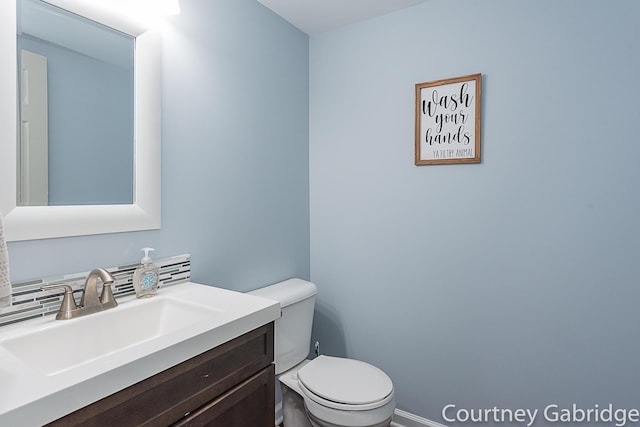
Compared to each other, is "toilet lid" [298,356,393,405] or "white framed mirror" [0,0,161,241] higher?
"white framed mirror" [0,0,161,241]

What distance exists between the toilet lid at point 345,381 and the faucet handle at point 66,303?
0.93 m

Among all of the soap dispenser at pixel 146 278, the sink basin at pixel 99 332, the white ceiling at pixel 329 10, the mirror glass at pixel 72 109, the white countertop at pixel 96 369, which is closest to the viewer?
the white countertop at pixel 96 369

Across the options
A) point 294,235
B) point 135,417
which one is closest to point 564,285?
point 294,235

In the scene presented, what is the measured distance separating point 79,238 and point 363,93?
1.51 metres

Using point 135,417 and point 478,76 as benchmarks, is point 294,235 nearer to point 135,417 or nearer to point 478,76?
point 478,76

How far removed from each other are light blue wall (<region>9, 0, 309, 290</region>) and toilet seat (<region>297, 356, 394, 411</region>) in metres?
0.51

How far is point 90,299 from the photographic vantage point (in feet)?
3.67

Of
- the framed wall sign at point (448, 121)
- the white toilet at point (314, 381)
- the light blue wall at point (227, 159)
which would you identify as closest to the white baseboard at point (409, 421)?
the white toilet at point (314, 381)

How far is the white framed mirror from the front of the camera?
39.3 inches

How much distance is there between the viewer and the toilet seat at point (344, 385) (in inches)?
55.9

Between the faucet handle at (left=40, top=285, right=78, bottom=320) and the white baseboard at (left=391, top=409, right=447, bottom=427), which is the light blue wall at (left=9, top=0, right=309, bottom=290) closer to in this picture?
the faucet handle at (left=40, top=285, right=78, bottom=320)

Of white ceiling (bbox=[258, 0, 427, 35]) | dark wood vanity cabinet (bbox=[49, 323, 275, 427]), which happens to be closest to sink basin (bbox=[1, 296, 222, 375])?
dark wood vanity cabinet (bbox=[49, 323, 275, 427])

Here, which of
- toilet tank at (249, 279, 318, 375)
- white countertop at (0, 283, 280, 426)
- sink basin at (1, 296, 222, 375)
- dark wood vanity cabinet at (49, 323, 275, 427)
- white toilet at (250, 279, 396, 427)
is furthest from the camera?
toilet tank at (249, 279, 318, 375)

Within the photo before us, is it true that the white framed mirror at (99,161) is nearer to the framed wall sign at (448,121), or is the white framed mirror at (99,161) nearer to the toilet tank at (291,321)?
the toilet tank at (291,321)
